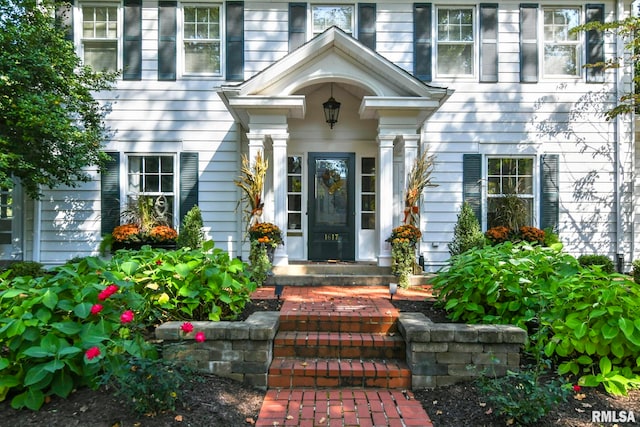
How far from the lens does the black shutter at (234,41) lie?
774 cm

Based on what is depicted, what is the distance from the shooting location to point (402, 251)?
611 centimetres

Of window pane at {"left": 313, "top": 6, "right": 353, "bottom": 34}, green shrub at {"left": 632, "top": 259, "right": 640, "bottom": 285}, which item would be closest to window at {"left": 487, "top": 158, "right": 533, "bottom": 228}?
green shrub at {"left": 632, "top": 259, "right": 640, "bottom": 285}

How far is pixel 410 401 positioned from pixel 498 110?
6507mm

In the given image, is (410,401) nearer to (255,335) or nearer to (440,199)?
(255,335)

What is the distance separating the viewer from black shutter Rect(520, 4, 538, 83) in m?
7.77

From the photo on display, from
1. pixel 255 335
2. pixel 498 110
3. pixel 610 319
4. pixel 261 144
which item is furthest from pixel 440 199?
pixel 255 335

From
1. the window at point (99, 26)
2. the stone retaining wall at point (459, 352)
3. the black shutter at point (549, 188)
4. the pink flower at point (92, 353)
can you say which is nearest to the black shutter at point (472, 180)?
the black shutter at point (549, 188)

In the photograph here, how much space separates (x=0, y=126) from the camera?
648cm

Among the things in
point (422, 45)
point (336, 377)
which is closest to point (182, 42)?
point (422, 45)

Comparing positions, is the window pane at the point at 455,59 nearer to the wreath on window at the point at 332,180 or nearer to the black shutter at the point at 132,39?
the wreath on window at the point at 332,180

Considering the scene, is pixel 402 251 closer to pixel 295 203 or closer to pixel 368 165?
pixel 368 165

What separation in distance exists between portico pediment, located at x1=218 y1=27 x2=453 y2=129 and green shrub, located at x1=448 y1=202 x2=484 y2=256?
1.91 m

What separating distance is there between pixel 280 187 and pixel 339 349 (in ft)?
11.0

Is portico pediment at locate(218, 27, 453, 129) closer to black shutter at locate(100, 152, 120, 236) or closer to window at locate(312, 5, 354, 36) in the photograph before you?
window at locate(312, 5, 354, 36)
